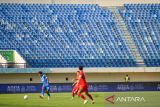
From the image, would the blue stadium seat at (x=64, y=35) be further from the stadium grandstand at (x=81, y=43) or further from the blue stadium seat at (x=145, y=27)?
the blue stadium seat at (x=145, y=27)

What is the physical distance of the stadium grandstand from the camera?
46844 millimetres

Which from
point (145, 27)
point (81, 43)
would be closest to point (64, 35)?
point (81, 43)

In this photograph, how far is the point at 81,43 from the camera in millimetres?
49969

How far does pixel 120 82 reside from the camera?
47.0 meters

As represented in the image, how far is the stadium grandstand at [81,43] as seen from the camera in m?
46.8

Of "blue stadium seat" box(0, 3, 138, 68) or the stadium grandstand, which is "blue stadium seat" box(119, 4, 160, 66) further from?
"blue stadium seat" box(0, 3, 138, 68)

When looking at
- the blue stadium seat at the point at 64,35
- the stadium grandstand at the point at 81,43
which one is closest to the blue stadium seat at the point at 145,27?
the stadium grandstand at the point at 81,43

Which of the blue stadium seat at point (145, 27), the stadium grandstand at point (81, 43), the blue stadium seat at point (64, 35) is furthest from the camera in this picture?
the blue stadium seat at point (145, 27)

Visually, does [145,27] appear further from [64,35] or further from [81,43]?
[64,35]

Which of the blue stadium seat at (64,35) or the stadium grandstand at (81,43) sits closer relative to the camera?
the stadium grandstand at (81,43)

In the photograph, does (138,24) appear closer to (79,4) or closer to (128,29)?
(128,29)

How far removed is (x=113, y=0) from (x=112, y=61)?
824 centimetres

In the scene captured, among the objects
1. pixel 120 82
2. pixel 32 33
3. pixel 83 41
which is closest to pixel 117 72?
pixel 120 82

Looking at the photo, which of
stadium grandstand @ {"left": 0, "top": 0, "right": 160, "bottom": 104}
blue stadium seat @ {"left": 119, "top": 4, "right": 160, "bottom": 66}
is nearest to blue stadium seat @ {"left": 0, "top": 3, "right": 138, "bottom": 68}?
stadium grandstand @ {"left": 0, "top": 0, "right": 160, "bottom": 104}
